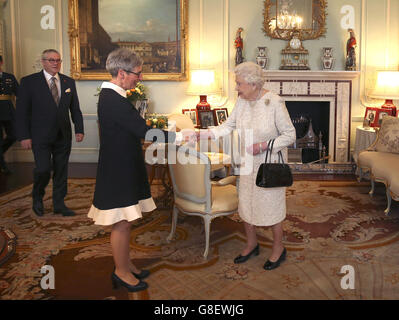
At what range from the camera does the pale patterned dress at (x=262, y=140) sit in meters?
2.79

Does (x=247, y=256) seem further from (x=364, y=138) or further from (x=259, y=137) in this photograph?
(x=364, y=138)

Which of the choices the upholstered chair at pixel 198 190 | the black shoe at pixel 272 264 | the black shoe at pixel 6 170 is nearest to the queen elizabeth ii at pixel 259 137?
the black shoe at pixel 272 264

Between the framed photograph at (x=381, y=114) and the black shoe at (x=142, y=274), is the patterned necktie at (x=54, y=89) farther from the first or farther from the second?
the framed photograph at (x=381, y=114)

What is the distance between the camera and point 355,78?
6750 mm

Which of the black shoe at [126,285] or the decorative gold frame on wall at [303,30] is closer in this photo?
the black shoe at [126,285]

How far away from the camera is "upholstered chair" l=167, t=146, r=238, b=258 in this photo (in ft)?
9.89

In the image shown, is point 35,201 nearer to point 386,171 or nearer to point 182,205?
point 182,205

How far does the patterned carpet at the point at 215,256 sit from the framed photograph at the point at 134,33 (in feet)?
10.5

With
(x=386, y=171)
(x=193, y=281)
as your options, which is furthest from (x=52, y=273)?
(x=386, y=171)

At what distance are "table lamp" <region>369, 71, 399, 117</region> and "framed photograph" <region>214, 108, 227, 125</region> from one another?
246 cm

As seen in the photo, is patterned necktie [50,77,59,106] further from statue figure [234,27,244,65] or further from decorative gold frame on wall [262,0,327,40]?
decorative gold frame on wall [262,0,327,40]

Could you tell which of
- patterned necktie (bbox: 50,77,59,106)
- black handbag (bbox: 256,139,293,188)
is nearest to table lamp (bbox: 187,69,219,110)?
patterned necktie (bbox: 50,77,59,106)

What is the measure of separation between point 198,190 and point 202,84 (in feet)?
12.0

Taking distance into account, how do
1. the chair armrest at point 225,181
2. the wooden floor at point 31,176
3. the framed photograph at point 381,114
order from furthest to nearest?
the framed photograph at point 381,114, the wooden floor at point 31,176, the chair armrest at point 225,181
